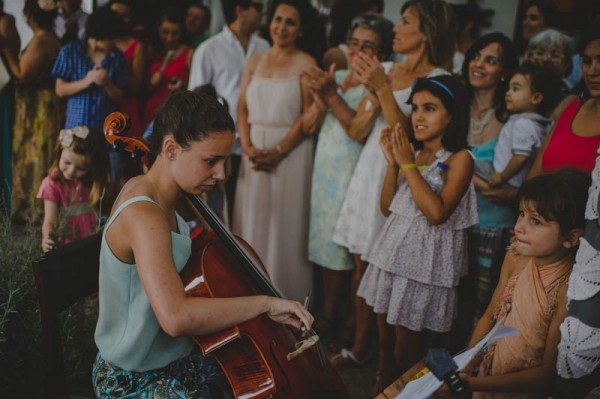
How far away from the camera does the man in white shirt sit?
3619 millimetres

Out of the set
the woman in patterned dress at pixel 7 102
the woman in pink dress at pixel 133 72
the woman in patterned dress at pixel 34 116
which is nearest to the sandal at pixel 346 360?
the woman in pink dress at pixel 133 72

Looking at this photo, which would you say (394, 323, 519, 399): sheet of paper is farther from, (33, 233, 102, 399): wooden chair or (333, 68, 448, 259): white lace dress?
(333, 68, 448, 259): white lace dress

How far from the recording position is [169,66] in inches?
169

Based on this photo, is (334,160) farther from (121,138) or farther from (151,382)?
(151,382)

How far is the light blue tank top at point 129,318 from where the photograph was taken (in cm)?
140

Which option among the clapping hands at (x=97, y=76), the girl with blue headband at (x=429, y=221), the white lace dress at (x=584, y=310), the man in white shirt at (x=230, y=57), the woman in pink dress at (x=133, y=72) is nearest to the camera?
the white lace dress at (x=584, y=310)

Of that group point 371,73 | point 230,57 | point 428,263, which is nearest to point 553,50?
point 371,73

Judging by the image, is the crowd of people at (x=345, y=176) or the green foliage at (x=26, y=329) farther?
the green foliage at (x=26, y=329)

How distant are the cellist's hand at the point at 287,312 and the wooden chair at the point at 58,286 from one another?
1.99 ft

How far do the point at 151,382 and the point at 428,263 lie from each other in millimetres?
1169

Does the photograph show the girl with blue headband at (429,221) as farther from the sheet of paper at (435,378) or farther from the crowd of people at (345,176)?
the sheet of paper at (435,378)

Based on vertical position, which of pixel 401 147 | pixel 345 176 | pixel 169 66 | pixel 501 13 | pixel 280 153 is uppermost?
pixel 501 13

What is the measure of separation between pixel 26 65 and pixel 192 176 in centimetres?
293

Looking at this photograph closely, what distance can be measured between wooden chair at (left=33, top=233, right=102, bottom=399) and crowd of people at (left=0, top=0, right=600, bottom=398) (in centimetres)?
13
